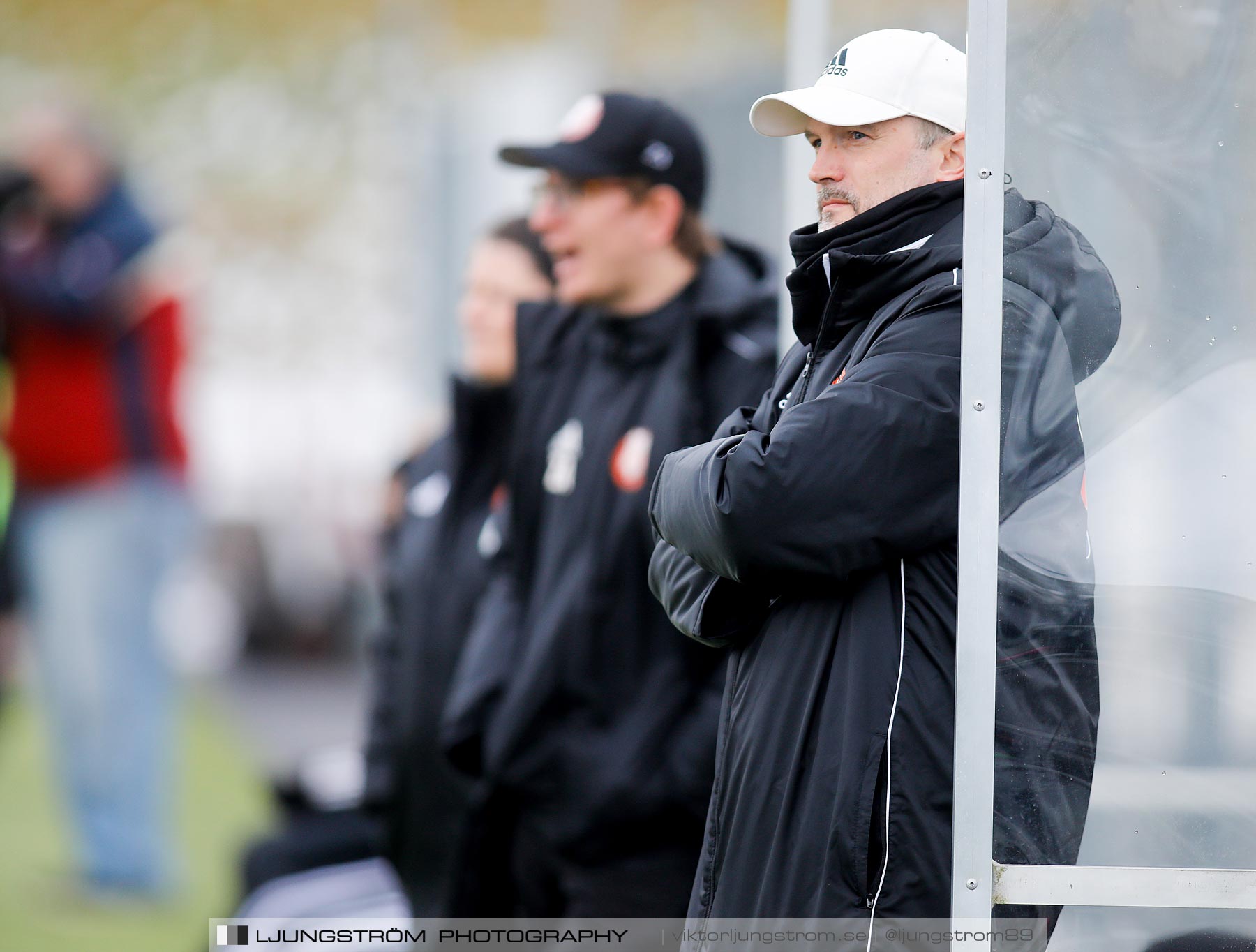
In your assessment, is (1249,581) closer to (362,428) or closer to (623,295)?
(623,295)

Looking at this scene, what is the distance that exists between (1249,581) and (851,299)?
545 millimetres

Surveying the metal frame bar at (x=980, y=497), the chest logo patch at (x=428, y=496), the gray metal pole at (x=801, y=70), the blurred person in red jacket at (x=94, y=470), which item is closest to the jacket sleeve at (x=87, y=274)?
the blurred person in red jacket at (x=94, y=470)

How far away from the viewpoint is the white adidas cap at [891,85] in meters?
1.83

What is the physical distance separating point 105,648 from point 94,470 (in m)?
0.61

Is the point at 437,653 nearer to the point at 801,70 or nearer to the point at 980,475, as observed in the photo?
the point at 801,70

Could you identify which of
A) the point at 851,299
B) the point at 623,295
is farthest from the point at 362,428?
the point at 851,299

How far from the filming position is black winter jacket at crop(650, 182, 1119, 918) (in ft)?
5.39

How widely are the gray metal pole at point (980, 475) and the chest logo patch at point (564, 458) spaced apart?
4.08 ft

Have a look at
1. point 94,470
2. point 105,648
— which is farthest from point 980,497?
point 105,648

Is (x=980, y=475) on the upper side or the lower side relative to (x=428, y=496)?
upper

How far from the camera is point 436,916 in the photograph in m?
3.26

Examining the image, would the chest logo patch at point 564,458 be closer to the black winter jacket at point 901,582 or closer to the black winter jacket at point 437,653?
the black winter jacket at point 437,653

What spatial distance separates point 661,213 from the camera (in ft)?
9.54

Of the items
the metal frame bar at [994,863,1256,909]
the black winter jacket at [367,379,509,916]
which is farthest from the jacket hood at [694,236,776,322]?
the metal frame bar at [994,863,1256,909]
